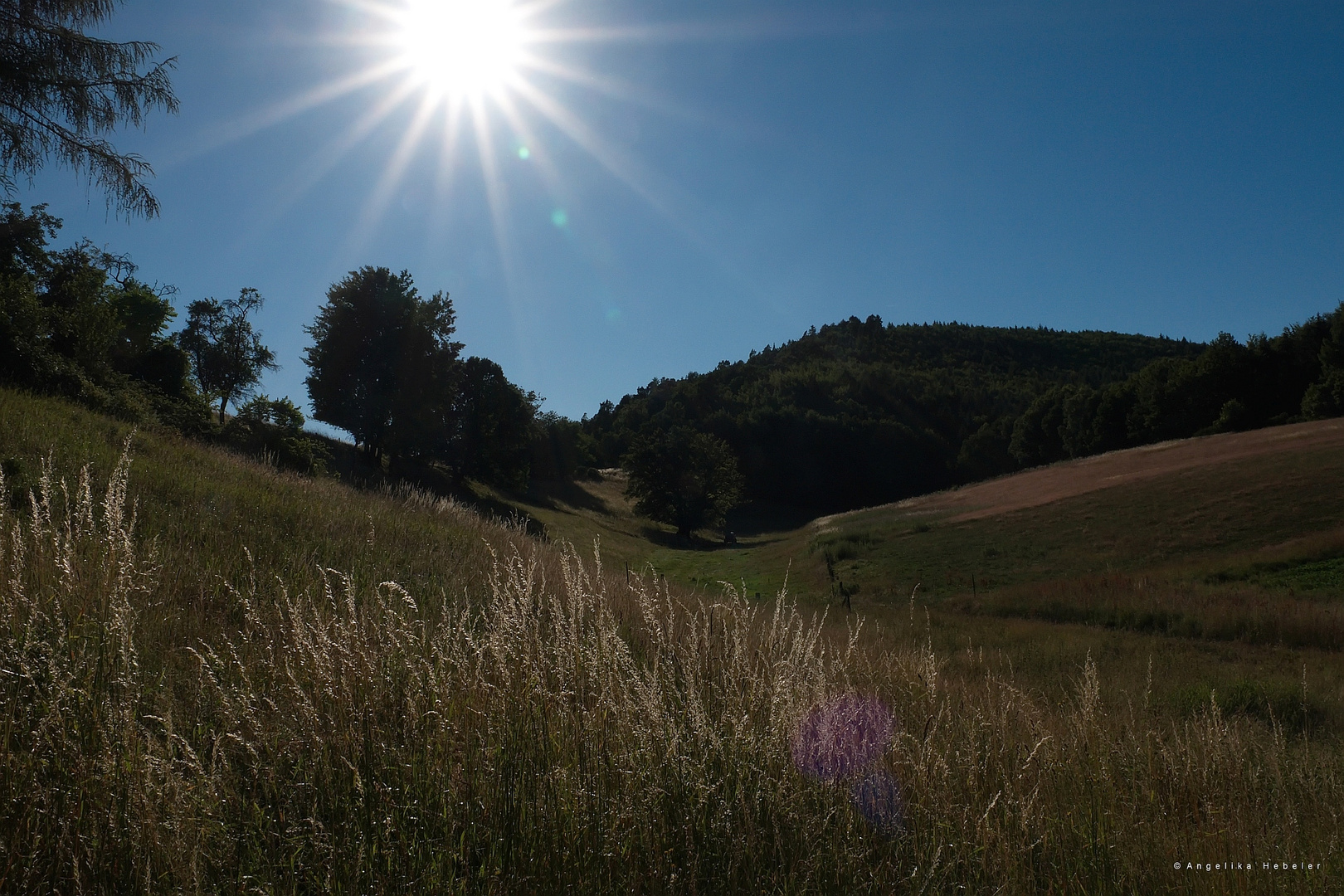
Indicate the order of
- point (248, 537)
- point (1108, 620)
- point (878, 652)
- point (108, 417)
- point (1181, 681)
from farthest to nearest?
point (1108, 620) < point (108, 417) < point (1181, 681) < point (878, 652) < point (248, 537)

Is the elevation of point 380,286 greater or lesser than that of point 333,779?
greater

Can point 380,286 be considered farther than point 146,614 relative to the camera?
Yes

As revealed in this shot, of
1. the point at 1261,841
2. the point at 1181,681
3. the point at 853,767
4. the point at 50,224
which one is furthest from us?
the point at 50,224

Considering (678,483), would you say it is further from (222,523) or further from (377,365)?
(222,523)

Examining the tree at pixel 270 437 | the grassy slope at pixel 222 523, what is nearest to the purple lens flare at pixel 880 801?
the grassy slope at pixel 222 523

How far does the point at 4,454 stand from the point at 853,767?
8.25m

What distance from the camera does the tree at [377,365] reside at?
3459 centimetres

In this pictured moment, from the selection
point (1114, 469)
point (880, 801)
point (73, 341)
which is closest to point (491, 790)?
point (880, 801)

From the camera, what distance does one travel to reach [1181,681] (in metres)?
10.5

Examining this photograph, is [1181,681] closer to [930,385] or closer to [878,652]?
[878,652]

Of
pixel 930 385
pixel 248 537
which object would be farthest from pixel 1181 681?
pixel 930 385

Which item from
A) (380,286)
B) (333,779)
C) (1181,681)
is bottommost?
(1181,681)

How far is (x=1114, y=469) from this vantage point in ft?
121

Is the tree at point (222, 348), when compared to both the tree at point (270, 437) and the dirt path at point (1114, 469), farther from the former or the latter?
the dirt path at point (1114, 469)
